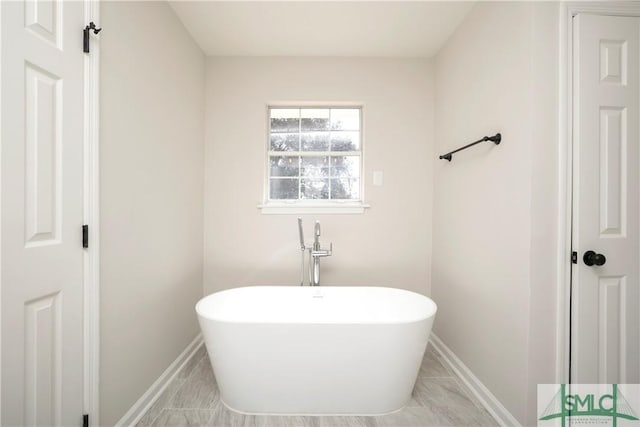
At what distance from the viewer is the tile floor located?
158cm

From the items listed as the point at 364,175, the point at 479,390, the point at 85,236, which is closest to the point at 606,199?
the point at 479,390

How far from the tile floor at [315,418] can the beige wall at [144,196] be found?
0.18 meters

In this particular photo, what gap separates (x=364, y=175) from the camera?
257cm

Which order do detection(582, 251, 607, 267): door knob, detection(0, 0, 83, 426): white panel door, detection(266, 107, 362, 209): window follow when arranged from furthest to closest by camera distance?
detection(266, 107, 362, 209): window
detection(582, 251, 607, 267): door knob
detection(0, 0, 83, 426): white panel door

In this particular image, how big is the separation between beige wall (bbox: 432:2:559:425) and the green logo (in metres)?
0.10

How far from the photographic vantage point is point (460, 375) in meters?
1.99

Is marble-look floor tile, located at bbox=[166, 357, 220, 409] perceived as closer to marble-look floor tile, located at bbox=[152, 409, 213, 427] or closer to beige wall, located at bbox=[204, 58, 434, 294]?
marble-look floor tile, located at bbox=[152, 409, 213, 427]

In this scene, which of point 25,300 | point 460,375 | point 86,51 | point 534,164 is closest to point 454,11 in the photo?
point 534,164

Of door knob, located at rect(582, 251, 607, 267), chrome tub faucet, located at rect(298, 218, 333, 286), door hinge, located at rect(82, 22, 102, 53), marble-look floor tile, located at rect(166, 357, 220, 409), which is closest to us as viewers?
door hinge, located at rect(82, 22, 102, 53)

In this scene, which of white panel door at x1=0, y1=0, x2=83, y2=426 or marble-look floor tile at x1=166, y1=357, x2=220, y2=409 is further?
marble-look floor tile at x1=166, y1=357, x2=220, y2=409

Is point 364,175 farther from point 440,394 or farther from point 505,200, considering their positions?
point 440,394

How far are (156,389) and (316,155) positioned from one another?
2106mm

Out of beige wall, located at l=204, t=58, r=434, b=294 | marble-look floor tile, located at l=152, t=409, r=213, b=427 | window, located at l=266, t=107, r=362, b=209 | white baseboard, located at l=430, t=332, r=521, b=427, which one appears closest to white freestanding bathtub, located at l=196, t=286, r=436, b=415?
marble-look floor tile, located at l=152, t=409, r=213, b=427

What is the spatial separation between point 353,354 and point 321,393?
31 cm
